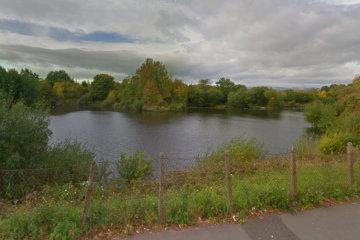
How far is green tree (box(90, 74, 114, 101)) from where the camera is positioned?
293 ft

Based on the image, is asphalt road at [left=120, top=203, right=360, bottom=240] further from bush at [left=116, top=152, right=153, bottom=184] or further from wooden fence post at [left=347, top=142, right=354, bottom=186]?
bush at [left=116, top=152, right=153, bottom=184]

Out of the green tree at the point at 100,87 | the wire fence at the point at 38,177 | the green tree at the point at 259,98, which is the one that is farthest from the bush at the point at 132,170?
the green tree at the point at 100,87

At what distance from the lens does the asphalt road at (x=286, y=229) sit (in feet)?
11.4

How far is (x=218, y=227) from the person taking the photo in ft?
12.3

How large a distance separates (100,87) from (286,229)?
311 ft

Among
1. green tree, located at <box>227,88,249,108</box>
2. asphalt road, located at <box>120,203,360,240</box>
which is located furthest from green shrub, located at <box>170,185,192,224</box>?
green tree, located at <box>227,88,249,108</box>

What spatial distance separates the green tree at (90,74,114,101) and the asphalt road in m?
93.0

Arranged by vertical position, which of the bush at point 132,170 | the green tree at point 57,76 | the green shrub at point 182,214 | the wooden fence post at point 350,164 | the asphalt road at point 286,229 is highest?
the green tree at point 57,76

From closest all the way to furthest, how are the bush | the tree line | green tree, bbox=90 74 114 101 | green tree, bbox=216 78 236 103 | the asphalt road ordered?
the asphalt road, the bush, the tree line, green tree, bbox=90 74 114 101, green tree, bbox=216 78 236 103

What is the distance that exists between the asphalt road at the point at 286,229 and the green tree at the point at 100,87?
305 feet

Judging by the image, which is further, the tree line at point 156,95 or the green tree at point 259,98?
the green tree at point 259,98

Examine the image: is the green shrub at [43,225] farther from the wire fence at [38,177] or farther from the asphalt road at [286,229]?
the wire fence at [38,177]

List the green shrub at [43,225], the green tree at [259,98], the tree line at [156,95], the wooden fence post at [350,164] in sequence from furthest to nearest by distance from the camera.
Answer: the green tree at [259,98] < the tree line at [156,95] < the wooden fence post at [350,164] < the green shrub at [43,225]

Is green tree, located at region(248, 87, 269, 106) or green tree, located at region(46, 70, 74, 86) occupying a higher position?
green tree, located at region(46, 70, 74, 86)
